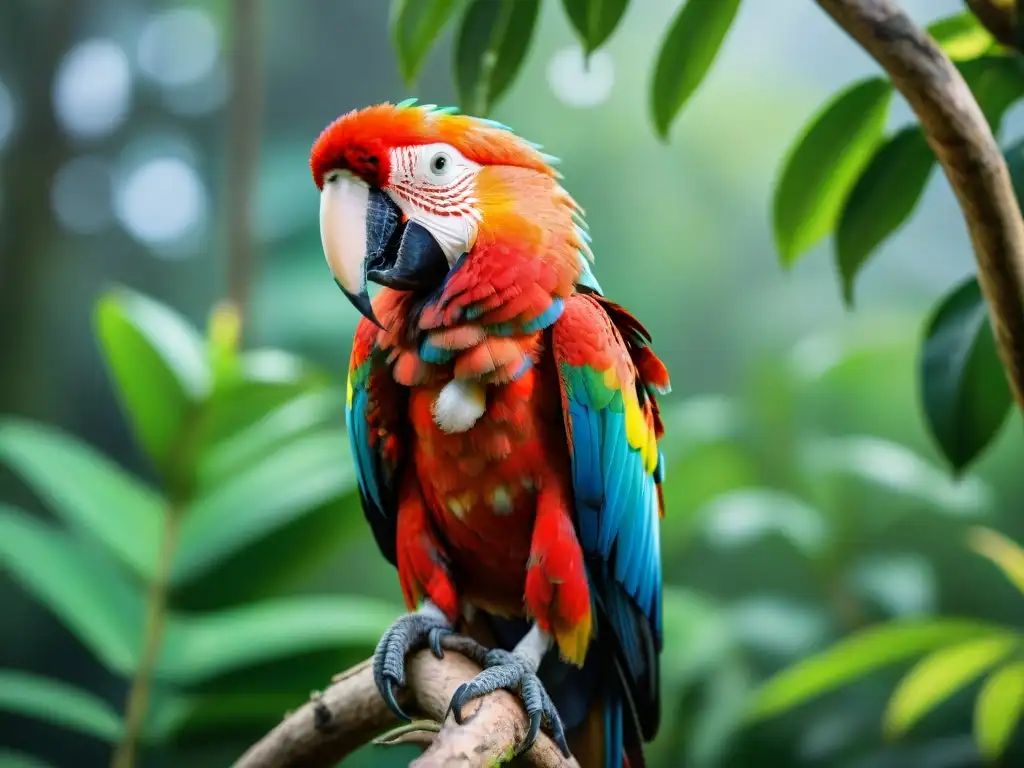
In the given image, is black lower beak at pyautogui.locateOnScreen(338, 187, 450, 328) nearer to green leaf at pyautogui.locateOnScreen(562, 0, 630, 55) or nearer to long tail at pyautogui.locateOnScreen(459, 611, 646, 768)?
green leaf at pyautogui.locateOnScreen(562, 0, 630, 55)

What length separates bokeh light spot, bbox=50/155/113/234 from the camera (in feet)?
7.40

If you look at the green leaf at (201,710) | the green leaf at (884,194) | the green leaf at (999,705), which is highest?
the green leaf at (884,194)

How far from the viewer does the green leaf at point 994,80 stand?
0.82 meters

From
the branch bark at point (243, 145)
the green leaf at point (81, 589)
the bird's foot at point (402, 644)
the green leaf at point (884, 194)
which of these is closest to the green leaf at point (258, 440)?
the green leaf at point (81, 589)

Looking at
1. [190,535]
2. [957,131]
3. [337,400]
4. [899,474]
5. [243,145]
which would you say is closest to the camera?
[957,131]

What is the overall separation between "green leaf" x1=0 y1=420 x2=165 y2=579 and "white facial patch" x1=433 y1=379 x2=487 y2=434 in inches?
33.5

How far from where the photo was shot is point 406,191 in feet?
2.43

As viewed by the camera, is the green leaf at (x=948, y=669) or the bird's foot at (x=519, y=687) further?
the green leaf at (x=948, y=669)

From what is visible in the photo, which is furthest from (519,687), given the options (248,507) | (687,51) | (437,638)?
(248,507)

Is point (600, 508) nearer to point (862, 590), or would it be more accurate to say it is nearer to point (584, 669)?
point (584, 669)

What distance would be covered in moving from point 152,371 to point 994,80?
1.21 m

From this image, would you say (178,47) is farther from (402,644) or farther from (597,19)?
(402,644)

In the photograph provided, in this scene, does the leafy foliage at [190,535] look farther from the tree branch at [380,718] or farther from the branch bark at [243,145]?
the branch bark at [243,145]

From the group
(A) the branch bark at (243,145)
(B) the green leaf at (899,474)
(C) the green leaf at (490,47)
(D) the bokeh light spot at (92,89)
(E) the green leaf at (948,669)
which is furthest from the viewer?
(D) the bokeh light spot at (92,89)
